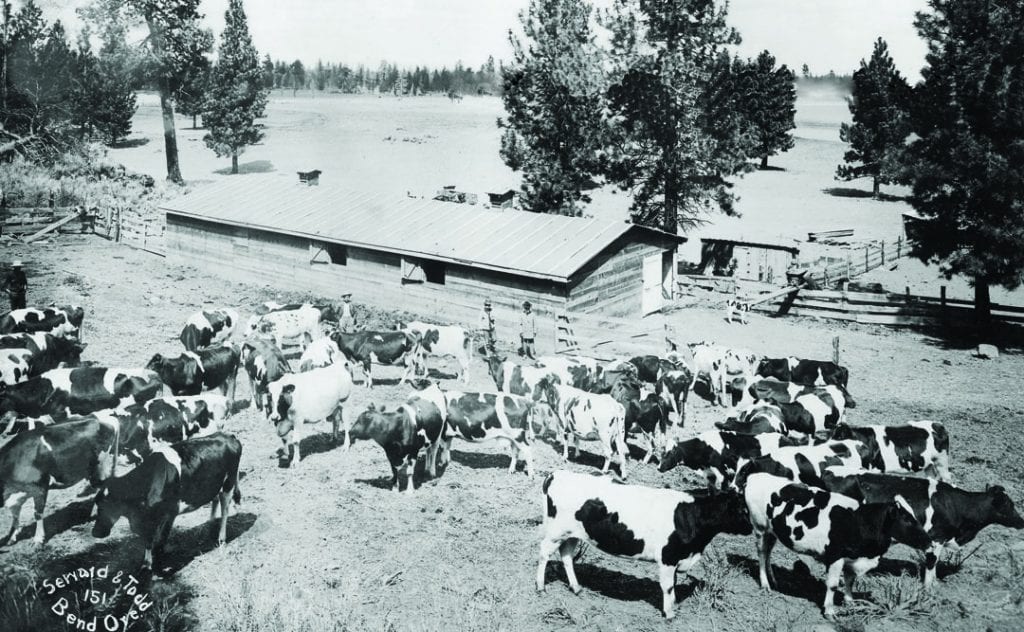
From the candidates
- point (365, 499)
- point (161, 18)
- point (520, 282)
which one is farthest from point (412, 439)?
point (161, 18)

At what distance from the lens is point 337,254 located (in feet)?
99.5

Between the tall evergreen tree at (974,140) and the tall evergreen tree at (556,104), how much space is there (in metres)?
12.6

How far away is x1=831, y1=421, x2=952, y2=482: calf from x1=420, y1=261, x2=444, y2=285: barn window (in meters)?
16.3

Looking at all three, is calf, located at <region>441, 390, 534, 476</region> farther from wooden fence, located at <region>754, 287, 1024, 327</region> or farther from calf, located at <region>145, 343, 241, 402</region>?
wooden fence, located at <region>754, 287, 1024, 327</region>

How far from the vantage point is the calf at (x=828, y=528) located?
1044cm

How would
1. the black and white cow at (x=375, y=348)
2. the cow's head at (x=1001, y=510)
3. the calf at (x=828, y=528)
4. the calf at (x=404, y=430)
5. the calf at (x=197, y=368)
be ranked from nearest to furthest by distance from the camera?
the calf at (x=828, y=528) → the cow's head at (x=1001, y=510) → the calf at (x=404, y=430) → the calf at (x=197, y=368) → the black and white cow at (x=375, y=348)

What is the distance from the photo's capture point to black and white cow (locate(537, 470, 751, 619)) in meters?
10.2

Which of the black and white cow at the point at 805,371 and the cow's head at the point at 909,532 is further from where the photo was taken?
the black and white cow at the point at 805,371

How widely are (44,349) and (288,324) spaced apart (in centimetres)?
605

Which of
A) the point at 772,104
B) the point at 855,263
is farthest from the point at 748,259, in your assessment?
the point at 772,104

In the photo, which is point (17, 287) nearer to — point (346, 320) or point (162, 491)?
point (346, 320)

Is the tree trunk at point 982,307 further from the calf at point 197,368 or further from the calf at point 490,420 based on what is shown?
the calf at point 197,368

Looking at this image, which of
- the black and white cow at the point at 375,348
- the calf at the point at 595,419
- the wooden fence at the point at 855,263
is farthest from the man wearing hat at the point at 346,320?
the wooden fence at the point at 855,263

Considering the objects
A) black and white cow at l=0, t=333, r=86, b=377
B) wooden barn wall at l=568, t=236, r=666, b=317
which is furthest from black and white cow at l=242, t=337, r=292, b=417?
wooden barn wall at l=568, t=236, r=666, b=317
